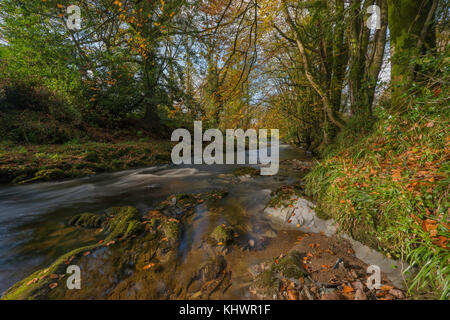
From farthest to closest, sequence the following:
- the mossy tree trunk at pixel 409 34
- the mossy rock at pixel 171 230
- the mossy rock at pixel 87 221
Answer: the mossy rock at pixel 87 221, the mossy tree trunk at pixel 409 34, the mossy rock at pixel 171 230

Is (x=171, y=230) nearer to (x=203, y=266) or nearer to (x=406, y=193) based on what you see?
(x=203, y=266)

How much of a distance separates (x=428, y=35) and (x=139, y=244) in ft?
21.7

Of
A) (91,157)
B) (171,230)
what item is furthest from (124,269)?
(91,157)

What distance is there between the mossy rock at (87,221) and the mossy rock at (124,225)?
0.70 ft

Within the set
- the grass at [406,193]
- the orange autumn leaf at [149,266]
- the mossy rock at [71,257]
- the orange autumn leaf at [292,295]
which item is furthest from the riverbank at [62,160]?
the grass at [406,193]

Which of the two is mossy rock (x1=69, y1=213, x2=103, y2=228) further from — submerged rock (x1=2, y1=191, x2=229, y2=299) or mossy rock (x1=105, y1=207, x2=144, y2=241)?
mossy rock (x1=105, y1=207, x2=144, y2=241)

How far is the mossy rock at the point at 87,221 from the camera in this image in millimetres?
3289

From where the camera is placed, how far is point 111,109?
1138 cm

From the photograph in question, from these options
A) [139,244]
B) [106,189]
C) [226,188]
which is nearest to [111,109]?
[106,189]

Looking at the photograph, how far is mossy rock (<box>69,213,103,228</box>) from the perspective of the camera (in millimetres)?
3289

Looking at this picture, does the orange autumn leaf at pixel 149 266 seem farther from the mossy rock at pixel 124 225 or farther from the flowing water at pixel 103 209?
the mossy rock at pixel 124 225

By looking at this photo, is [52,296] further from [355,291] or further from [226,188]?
[226,188]

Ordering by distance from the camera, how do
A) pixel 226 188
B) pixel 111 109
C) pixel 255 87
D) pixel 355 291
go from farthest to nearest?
Result: pixel 111 109, pixel 255 87, pixel 226 188, pixel 355 291

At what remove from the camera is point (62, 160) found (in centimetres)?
650
